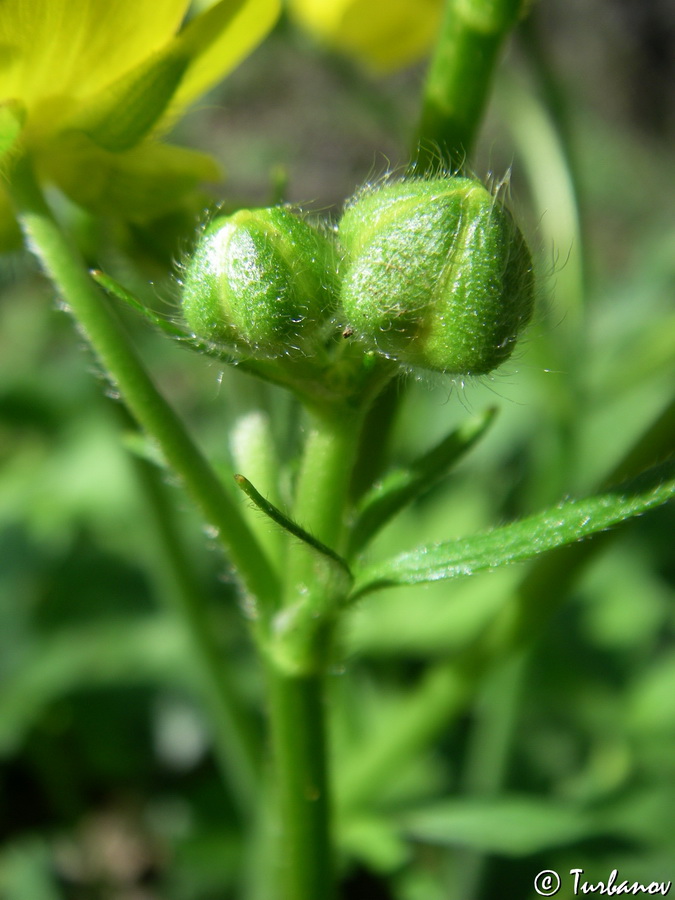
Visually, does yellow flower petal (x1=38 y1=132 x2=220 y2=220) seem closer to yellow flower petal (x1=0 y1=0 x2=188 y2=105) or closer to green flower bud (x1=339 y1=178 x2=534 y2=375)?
yellow flower petal (x1=0 y1=0 x2=188 y2=105)

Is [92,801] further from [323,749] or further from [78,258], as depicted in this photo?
[78,258]

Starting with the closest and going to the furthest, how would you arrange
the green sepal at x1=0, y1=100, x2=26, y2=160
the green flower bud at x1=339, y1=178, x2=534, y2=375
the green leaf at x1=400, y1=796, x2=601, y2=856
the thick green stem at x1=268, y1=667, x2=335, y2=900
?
the green flower bud at x1=339, y1=178, x2=534, y2=375 → the green sepal at x1=0, y1=100, x2=26, y2=160 → the thick green stem at x1=268, y1=667, x2=335, y2=900 → the green leaf at x1=400, y1=796, x2=601, y2=856

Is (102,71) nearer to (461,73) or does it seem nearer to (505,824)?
(461,73)

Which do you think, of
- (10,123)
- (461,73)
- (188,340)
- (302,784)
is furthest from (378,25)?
(302,784)

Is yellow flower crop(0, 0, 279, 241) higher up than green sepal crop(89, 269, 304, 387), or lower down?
higher up

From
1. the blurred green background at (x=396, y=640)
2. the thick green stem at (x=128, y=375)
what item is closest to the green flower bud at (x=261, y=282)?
the thick green stem at (x=128, y=375)

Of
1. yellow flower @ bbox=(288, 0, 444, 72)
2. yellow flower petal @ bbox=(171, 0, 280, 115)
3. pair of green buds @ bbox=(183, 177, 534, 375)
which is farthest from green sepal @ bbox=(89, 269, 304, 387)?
yellow flower @ bbox=(288, 0, 444, 72)
